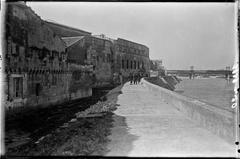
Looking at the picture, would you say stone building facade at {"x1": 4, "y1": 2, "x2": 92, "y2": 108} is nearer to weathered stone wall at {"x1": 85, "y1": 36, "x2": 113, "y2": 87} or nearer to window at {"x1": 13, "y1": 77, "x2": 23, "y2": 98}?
window at {"x1": 13, "y1": 77, "x2": 23, "y2": 98}

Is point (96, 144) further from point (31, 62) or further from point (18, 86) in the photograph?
point (31, 62)

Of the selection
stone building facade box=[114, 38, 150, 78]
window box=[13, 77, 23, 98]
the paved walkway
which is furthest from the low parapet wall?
stone building facade box=[114, 38, 150, 78]

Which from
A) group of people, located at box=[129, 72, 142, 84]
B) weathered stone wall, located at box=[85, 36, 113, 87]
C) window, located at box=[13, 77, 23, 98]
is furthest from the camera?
weathered stone wall, located at box=[85, 36, 113, 87]

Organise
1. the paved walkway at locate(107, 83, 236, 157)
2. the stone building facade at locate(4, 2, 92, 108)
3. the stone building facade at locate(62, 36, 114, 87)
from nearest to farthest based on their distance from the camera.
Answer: the paved walkway at locate(107, 83, 236, 157) → the stone building facade at locate(4, 2, 92, 108) → the stone building facade at locate(62, 36, 114, 87)

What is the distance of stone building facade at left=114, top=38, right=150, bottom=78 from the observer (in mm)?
45938

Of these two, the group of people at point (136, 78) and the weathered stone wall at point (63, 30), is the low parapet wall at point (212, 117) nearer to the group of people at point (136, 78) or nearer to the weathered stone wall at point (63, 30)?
the group of people at point (136, 78)

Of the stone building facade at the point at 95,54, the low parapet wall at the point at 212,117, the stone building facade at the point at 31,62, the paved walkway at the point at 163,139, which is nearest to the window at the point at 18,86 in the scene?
the stone building facade at the point at 31,62

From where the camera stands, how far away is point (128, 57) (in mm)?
51156

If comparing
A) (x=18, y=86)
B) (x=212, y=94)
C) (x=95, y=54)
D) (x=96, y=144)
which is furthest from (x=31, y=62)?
(x=212, y=94)

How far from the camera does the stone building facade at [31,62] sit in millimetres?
12992

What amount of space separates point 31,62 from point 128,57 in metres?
36.9

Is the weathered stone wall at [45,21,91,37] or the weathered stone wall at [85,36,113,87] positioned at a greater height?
the weathered stone wall at [45,21,91,37]

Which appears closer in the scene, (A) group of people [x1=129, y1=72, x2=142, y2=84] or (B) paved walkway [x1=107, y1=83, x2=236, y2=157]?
(B) paved walkway [x1=107, y1=83, x2=236, y2=157]

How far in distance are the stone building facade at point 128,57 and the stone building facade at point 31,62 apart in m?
25.2
